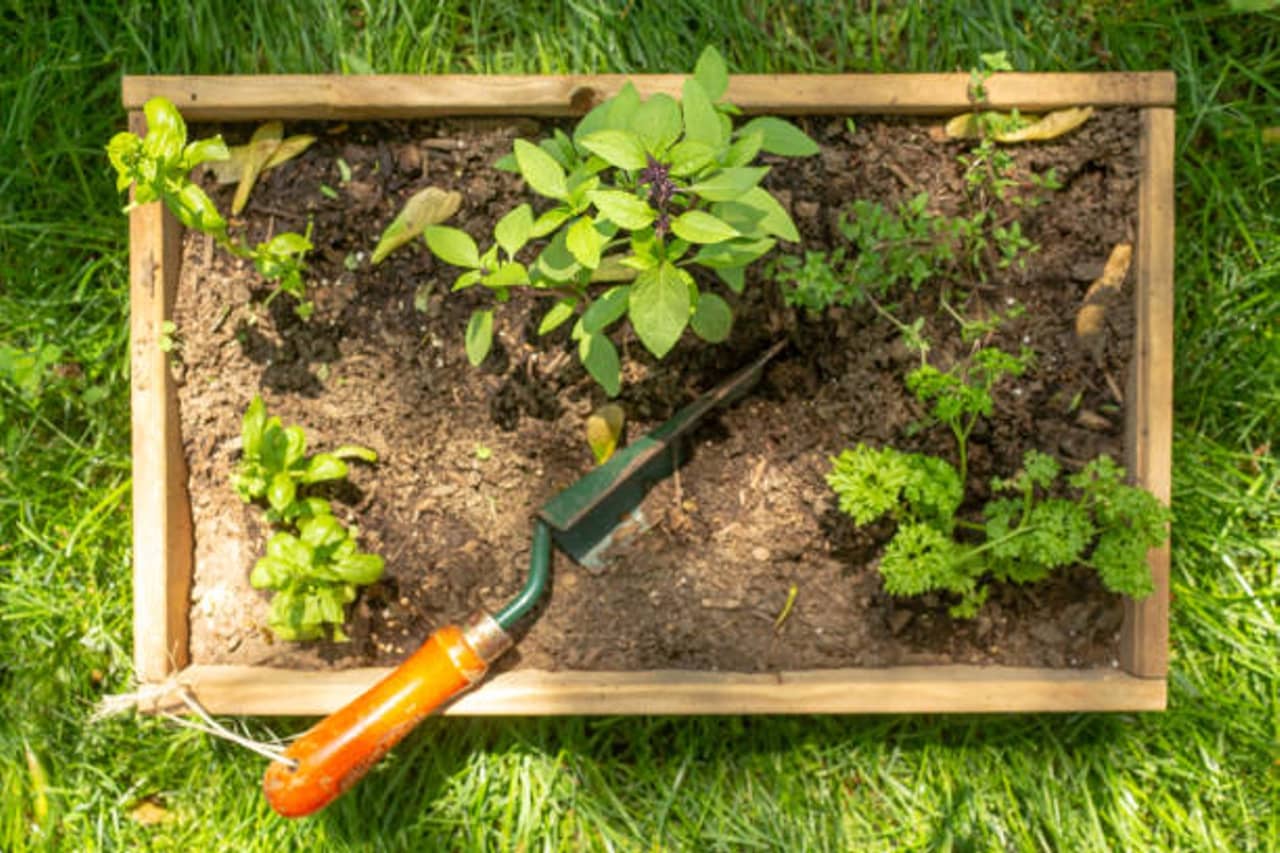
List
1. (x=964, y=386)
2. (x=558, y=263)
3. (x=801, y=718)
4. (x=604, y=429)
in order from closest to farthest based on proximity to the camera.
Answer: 1. (x=558, y=263)
2. (x=964, y=386)
3. (x=604, y=429)
4. (x=801, y=718)

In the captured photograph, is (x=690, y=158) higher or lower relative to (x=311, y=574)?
higher

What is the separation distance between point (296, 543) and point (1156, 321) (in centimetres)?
170

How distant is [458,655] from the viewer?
6.33 feet

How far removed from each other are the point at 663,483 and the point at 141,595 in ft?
3.48

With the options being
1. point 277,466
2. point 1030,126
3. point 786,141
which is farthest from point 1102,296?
point 277,466

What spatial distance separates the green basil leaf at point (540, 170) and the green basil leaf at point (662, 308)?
22 cm

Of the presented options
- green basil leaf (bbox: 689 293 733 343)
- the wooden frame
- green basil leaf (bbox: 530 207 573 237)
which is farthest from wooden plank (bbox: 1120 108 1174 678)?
green basil leaf (bbox: 530 207 573 237)

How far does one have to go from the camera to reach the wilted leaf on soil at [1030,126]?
2.01 meters

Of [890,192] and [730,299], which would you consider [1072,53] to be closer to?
[890,192]

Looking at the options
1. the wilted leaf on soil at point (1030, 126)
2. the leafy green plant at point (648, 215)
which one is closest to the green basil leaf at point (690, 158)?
the leafy green plant at point (648, 215)

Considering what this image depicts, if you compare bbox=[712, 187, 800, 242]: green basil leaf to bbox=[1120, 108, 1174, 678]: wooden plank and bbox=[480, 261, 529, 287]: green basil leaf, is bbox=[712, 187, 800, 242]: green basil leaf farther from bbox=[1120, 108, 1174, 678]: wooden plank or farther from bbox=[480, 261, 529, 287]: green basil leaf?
bbox=[1120, 108, 1174, 678]: wooden plank

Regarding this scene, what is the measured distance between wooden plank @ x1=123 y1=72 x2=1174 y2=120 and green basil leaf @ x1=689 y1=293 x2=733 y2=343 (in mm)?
407

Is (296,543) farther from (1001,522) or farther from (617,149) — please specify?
(1001,522)

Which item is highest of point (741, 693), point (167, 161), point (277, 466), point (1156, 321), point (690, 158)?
point (167, 161)
